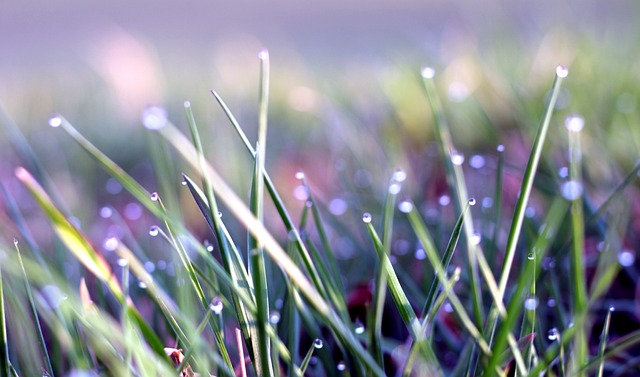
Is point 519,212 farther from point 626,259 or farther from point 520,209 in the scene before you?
point 626,259

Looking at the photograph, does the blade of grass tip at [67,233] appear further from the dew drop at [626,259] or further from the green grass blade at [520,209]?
the dew drop at [626,259]

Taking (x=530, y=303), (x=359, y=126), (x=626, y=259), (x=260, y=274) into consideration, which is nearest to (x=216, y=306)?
(x=260, y=274)

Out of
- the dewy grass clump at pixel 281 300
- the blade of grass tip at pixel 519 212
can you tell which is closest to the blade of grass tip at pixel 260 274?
the dewy grass clump at pixel 281 300

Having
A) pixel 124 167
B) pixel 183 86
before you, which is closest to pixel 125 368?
pixel 124 167

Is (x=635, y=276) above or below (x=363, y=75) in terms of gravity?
below

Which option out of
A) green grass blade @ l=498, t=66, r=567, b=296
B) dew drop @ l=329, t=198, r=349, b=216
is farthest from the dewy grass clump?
dew drop @ l=329, t=198, r=349, b=216

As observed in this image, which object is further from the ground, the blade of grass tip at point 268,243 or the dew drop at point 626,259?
the blade of grass tip at point 268,243

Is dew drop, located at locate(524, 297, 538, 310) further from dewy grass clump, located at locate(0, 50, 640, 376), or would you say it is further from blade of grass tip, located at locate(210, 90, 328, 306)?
blade of grass tip, located at locate(210, 90, 328, 306)

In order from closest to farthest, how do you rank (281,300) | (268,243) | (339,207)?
(268,243) → (281,300) → (339,207)

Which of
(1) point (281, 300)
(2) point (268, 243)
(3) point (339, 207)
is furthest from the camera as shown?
(3) point (339, 207)

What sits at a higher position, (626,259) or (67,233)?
(67,233)

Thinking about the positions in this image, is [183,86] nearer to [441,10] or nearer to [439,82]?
[439,82]
